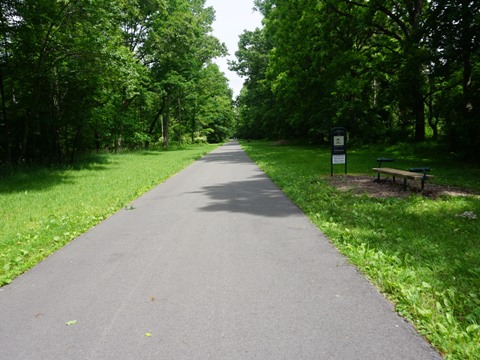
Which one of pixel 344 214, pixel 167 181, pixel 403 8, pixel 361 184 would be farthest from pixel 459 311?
pixel 403 8

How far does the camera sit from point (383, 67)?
70.0 feet

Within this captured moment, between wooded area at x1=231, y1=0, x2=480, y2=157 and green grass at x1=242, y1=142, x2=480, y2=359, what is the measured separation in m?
6.53

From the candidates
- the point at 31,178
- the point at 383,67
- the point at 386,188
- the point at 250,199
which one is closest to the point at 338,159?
the point at 386,188

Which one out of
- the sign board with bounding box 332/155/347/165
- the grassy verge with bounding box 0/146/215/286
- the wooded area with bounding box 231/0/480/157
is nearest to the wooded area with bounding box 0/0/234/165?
the grassy verge with bounding box 0/146/215/286

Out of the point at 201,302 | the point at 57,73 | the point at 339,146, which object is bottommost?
the point at 201,302

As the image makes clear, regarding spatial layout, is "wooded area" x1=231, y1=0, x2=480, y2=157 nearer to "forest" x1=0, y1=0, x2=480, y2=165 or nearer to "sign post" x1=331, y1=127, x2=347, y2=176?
"forest" x1=0, y1=0, x2=480, y2=165

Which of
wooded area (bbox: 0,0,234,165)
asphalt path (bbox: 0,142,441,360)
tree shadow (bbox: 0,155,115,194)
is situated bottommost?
asphalt path (bbox: 0,142,441,360)

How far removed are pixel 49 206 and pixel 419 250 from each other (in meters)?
8.12

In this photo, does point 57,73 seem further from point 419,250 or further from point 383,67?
point 383,67

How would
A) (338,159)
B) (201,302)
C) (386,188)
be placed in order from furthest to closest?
(338,159) → (386,188) → (201,302)

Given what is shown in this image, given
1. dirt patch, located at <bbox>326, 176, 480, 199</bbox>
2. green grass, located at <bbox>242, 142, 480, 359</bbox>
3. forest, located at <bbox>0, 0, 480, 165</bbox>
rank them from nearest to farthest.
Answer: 1. green grass, located at <bbox>242, 142, 480, 359</bbox>
2. dirt patch, located at <bbox>326, 176, 480, 199</bbox>
3. forest, located at <bbox>0, 0, 480, 165</bbox>

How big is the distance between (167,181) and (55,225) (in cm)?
652

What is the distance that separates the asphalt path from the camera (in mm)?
2826

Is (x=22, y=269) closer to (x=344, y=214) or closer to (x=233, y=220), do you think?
(x=233, y=220)
